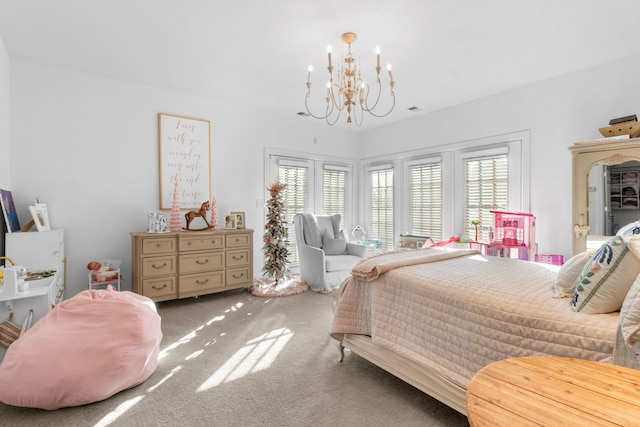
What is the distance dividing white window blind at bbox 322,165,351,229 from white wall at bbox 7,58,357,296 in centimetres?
199

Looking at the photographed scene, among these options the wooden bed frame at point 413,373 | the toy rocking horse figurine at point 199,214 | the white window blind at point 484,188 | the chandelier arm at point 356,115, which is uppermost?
the chandelier arm at point 356,115

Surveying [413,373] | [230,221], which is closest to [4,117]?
[230,221]

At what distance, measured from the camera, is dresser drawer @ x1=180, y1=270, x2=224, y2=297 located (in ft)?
13.2

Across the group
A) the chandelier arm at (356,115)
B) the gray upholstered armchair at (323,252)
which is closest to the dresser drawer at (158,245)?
the gray upholstered armchair at (323,252)

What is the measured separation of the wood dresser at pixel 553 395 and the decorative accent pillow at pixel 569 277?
2.40 ft

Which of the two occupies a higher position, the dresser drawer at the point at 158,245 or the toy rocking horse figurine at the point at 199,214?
the toy rocking horse figurine at the point at 199,214

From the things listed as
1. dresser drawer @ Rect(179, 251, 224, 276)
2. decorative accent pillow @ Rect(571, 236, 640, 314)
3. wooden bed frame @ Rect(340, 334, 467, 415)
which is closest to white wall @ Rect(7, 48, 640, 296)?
dresser drawer @ Rect(179, 251, 224, 276)

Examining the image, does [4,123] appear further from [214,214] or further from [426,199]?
[426,199]

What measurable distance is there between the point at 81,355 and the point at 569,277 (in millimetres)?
2797

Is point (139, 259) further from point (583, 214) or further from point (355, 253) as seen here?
point (583, 214)

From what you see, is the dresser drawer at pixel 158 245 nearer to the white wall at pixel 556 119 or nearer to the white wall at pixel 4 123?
the white wall at pixel 4 123

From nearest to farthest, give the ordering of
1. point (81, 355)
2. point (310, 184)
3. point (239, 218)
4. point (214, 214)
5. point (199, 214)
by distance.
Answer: point (81, 355), point (199, 214), point (214, 214), point (239, 218), point (310, 184)

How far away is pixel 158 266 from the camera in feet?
12.7

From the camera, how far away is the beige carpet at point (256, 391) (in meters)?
1.87
